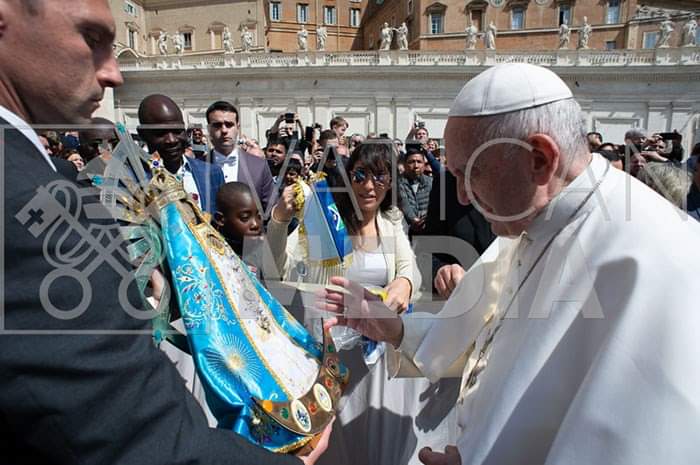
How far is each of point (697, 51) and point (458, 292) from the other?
2631cm

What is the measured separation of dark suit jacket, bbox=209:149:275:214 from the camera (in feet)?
12.6

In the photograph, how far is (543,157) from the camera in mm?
1296

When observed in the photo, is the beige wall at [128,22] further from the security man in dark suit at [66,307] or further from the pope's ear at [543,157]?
the pope's ear at [543,157]

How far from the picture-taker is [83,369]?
79 centimetres

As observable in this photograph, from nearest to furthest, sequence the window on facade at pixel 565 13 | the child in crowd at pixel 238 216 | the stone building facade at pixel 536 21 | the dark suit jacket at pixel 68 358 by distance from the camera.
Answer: the dark suit jacket at pixel 68 358 → the child in crowd at pixel 238 216 → the stone building facade at pixel 536 21 → the window on facade at pixel 565 13

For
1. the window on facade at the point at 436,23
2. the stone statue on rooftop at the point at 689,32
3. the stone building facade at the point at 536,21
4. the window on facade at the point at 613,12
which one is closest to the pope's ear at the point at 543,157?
the stone statue on rooftop at the point at 689,32

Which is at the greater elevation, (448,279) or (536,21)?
(536,21)

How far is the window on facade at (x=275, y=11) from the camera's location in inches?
1610

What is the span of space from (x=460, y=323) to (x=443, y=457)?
57cm

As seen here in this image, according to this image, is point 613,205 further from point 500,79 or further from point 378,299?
point 378,299

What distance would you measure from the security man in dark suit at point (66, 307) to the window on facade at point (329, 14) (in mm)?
46898

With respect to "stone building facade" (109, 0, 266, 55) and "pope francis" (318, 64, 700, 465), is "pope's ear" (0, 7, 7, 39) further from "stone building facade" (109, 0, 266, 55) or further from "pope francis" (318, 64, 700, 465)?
"stone building facade" (109, 0, 266, 55)

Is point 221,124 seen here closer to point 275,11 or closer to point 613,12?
point 613,12

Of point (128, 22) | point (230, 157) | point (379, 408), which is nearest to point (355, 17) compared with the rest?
point (128, 22)
